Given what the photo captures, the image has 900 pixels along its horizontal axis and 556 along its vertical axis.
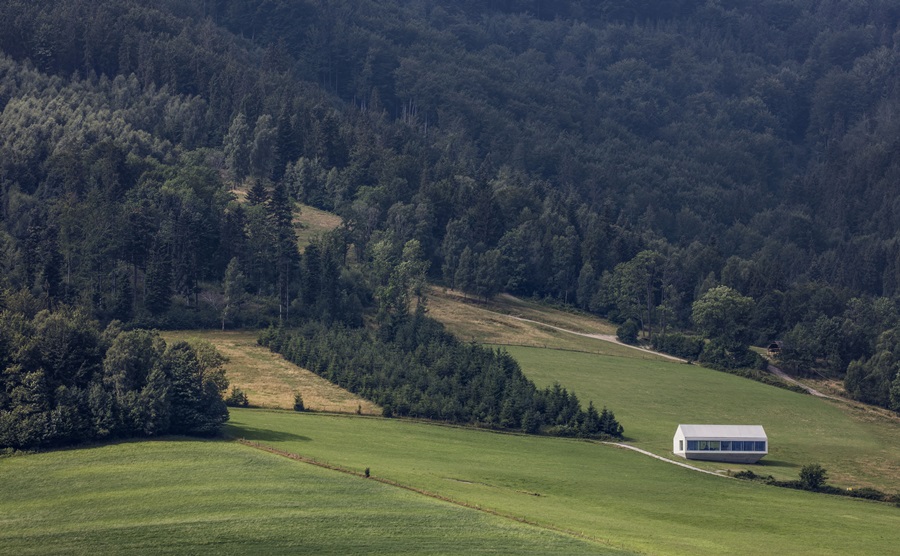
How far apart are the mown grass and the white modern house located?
1.74 meters

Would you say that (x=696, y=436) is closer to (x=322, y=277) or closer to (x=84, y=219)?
(x=322, y=277)

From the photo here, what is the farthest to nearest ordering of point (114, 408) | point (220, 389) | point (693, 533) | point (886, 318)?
point (886, 318)
point (220, 389)
point (114, 408)
point (693, 533)

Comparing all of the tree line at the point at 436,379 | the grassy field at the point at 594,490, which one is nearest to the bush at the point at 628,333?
the tree line at the point at 436,379

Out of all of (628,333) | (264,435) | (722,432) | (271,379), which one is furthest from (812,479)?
(628,333)

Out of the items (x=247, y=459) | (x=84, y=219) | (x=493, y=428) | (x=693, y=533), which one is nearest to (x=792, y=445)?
(x=493, y=428)

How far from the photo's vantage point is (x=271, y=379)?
134m

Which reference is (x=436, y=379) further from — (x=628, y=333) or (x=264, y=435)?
(x=628, y=333)

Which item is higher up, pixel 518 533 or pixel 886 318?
pixel 886 318

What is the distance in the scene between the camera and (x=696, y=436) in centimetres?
11694

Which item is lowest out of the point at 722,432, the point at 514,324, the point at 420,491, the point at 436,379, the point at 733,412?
the point at 420,491

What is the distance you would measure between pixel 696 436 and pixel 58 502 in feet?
218

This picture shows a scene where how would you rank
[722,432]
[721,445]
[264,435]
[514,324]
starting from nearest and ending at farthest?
[264,435] < [721,445] < [722,432] < [514,324]

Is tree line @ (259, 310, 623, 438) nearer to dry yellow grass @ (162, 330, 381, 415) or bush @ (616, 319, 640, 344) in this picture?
dry yellow grass @ (162, 330, 381, 415)

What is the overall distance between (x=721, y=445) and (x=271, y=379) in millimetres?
53729
